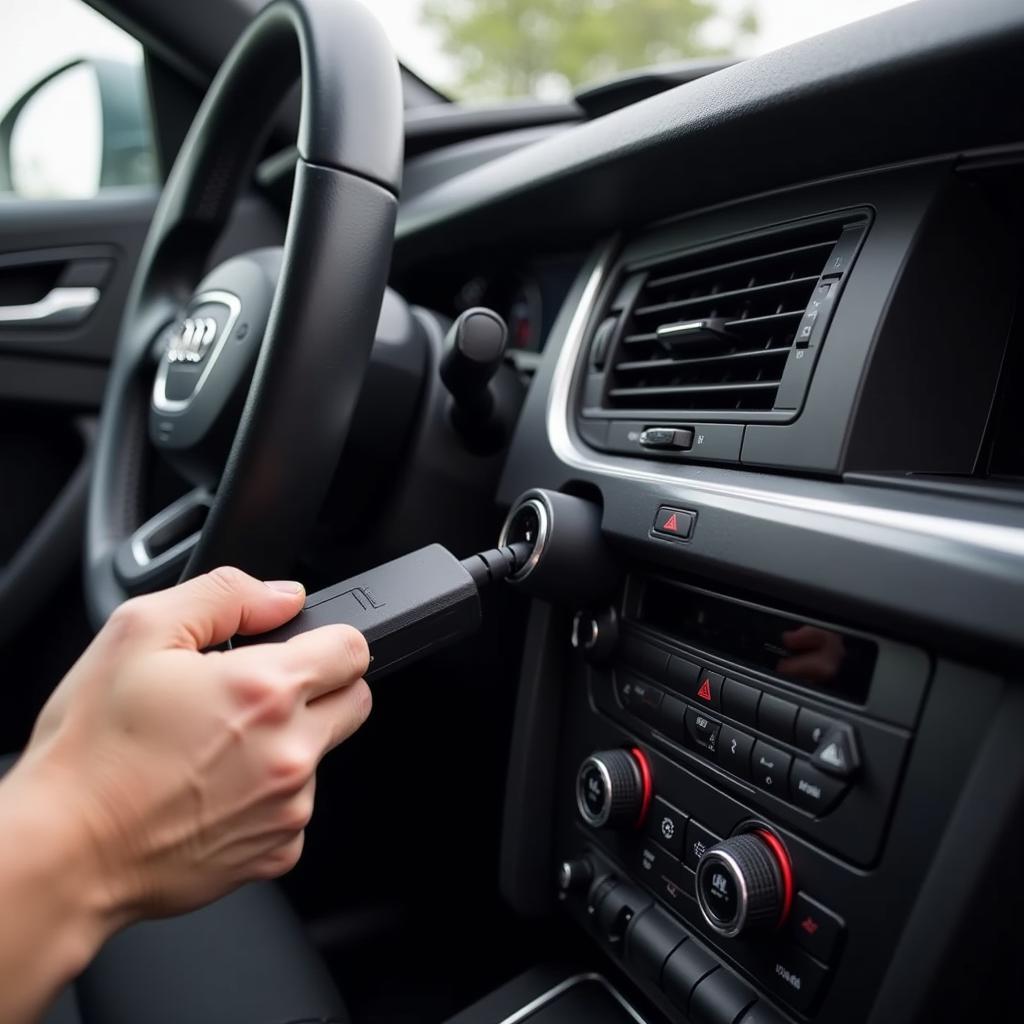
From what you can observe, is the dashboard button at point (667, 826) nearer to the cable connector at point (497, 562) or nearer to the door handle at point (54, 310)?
the cable connector at point (497, 562)

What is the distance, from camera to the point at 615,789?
2.39 feet

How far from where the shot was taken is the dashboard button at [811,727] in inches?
22.9

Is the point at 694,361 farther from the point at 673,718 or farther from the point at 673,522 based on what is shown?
the point at 673,718

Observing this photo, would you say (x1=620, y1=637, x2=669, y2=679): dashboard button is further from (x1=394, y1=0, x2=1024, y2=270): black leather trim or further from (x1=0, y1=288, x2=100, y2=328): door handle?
(x1=0, y1=288, x2=100, y2=328): door handle

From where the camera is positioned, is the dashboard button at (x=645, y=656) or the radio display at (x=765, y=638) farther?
the dashboard button at (x=645, y=656)

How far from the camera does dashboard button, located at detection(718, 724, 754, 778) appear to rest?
637 mm

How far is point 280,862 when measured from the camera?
18.8 inches

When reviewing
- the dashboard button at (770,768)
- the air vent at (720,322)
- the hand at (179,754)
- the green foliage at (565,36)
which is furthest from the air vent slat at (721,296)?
the green foliage at (565,36)

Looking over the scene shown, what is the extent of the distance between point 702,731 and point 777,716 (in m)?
0.08

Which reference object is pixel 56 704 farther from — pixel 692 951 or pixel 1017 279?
pixel 1017 279

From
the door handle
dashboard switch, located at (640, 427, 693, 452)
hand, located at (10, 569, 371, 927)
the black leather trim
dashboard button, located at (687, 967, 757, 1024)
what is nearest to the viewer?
hand, located at (10, 569, 371, 927)

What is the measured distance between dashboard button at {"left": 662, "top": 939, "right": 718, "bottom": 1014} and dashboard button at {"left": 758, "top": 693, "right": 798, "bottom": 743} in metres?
0.20

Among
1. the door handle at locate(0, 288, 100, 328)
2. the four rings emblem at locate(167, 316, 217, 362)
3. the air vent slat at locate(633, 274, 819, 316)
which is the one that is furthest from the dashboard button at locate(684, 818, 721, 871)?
the door handle at locate(0, 288, 100, 328)

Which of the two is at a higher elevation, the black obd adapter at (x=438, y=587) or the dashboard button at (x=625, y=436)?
the dashboard button at (x=625, y=436)
